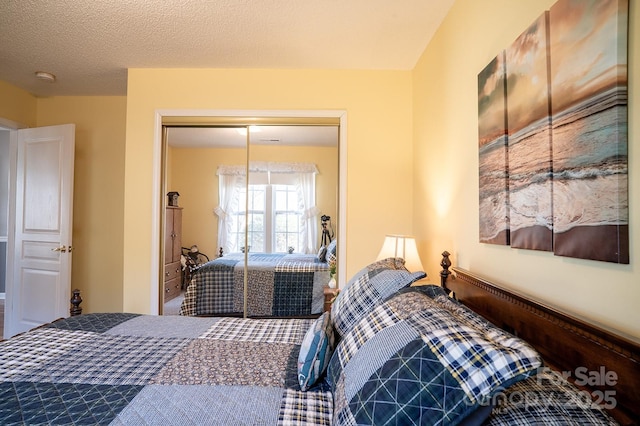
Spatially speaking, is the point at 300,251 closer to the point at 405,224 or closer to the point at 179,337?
the point at 405,224

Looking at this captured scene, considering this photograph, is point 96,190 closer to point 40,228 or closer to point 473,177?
point 40,228

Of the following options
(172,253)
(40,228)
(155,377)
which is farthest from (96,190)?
(155,377)

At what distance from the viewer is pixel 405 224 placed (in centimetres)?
293

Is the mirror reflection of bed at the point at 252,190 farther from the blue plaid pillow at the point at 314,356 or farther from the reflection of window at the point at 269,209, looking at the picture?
the blue plaid pillow at the point at 314,356

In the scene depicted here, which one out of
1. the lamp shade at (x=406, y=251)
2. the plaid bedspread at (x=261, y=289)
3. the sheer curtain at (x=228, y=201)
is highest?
the sheer curtain at (x=228, y=201)

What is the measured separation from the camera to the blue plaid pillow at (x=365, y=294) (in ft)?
4.35

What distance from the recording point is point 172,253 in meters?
3.07

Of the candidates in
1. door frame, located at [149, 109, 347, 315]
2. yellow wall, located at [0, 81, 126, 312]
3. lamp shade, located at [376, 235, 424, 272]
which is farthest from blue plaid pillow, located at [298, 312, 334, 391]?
yellow wall, located at [0, 81, 126, 312]

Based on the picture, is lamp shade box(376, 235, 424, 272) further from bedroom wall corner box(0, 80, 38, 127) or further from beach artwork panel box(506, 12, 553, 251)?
bedroom wall corner box(0, 80, 38, 127)

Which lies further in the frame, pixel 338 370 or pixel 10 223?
pixel 10 223

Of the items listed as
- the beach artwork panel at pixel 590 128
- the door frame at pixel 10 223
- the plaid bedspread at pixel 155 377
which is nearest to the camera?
the beach artwork panel at pixel 590 128

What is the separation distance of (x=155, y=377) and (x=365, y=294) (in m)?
0.85

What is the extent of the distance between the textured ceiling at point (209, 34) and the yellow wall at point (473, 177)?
30 centimetres

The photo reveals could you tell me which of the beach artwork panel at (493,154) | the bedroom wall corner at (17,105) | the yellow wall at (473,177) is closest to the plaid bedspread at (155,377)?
the yellow wall at (473,177)
